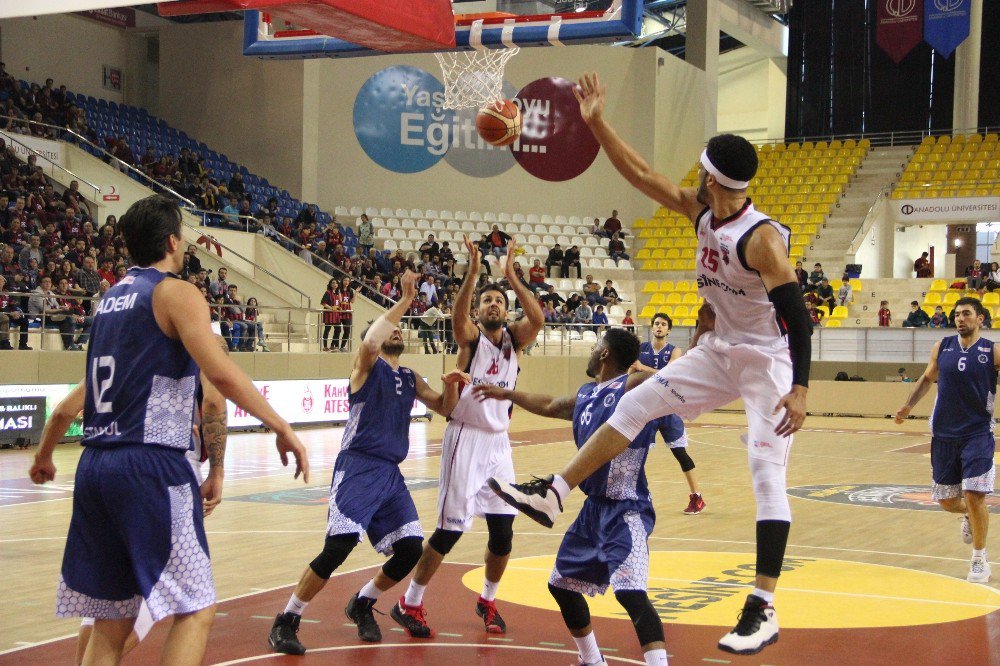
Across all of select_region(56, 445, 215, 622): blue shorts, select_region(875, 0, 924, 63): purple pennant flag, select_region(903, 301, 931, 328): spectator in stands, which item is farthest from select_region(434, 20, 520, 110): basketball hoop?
select_region(875, 0, 924, 63): purple pennant flag

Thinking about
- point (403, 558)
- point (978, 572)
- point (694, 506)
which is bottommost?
point (694, 506)

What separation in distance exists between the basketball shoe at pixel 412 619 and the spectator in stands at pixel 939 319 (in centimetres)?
2097

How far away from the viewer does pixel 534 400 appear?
19.5 feet

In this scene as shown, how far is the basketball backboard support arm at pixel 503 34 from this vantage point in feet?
50.2

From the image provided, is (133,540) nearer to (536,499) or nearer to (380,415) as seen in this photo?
(536,499)

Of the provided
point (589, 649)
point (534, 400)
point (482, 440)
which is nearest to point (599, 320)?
point (482, 440)

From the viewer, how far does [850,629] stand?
6.54m

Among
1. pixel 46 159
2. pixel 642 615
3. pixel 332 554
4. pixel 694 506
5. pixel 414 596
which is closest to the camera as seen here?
pixel 642 615

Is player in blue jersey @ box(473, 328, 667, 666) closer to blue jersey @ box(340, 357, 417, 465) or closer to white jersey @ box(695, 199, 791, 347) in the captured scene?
white jersey @ box(695, 199, 791, 347)

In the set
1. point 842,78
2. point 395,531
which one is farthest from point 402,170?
point 395,531

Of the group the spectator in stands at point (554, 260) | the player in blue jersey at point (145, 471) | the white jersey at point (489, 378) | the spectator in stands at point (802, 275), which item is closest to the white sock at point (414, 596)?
the white jersey at point (489, 378)

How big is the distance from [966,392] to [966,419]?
0.20 meters

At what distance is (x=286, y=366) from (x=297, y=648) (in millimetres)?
14650

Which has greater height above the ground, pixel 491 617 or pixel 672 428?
pixel 672 428
